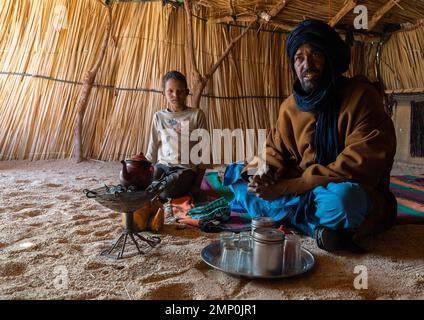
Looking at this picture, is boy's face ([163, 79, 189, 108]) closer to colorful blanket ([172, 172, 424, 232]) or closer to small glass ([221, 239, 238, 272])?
colorful blanket ([172, 172, 424, 232])

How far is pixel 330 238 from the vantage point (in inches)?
62.9

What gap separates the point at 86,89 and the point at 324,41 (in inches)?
116

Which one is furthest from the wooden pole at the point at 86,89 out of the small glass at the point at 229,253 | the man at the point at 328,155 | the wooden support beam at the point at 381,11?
the small glass at the point at 229,253

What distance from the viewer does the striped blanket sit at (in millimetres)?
2150

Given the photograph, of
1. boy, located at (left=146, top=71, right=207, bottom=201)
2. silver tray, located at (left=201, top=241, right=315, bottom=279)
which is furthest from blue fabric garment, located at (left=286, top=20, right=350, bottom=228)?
boy, located at (left=146, top=71, right=207, bottom=201)

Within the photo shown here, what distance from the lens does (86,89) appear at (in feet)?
13.1

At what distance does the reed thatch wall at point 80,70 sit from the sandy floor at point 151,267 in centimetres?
203

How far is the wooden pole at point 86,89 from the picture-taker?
156 inches

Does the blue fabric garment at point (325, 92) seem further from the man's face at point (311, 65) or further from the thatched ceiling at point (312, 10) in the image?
the thatched ceiling at point (312, 10)

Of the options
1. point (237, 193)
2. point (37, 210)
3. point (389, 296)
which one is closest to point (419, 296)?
point (389, 296)

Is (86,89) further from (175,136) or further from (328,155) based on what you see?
(328,155)

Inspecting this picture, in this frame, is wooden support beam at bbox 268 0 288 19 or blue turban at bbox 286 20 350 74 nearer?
blue turban at bbox 286 20 350 74

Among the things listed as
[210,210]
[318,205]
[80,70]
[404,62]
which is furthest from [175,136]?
[404,62]
